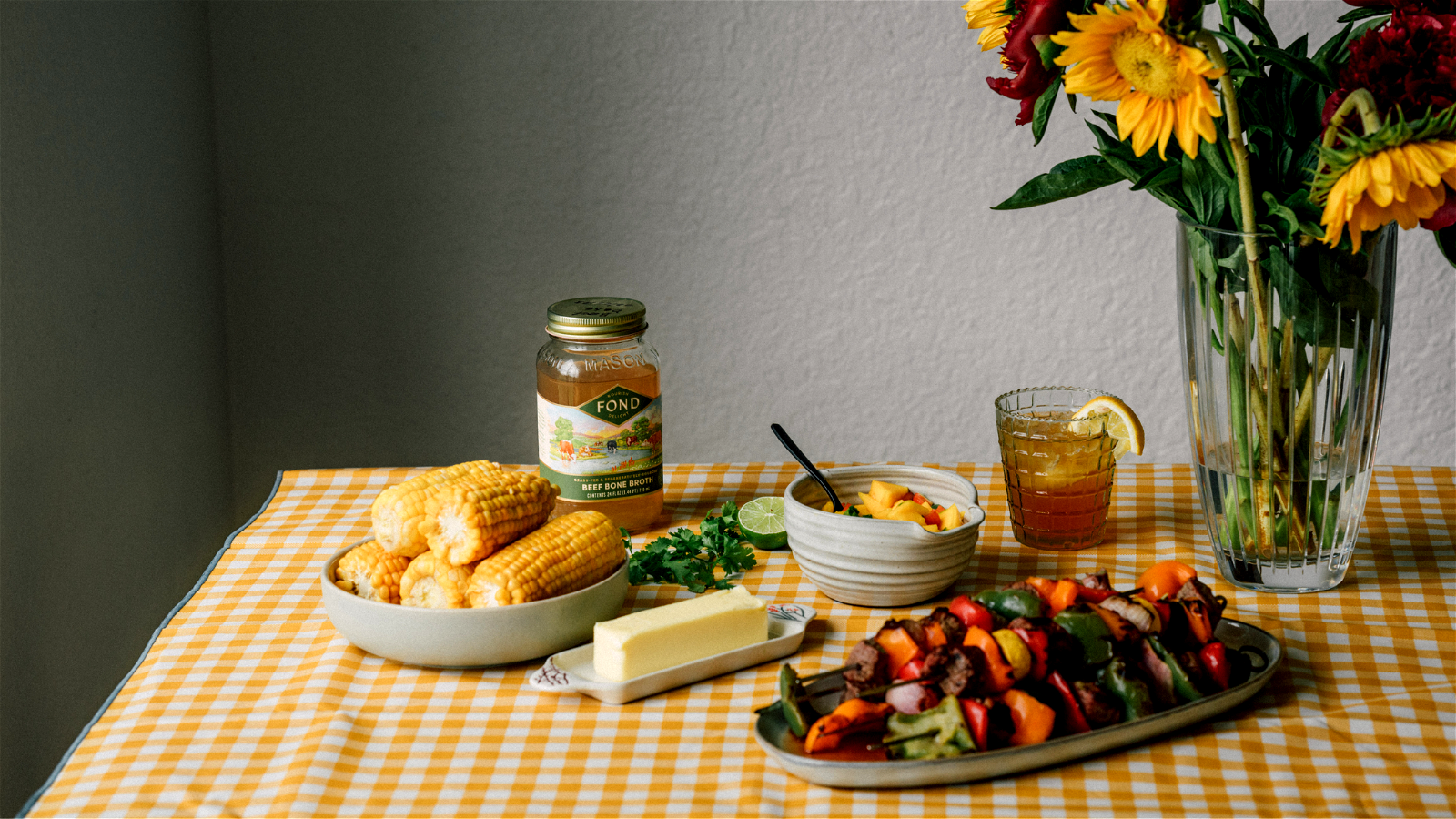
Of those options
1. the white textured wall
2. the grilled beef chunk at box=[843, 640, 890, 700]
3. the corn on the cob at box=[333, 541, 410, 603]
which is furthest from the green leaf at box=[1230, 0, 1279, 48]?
the white textured wall

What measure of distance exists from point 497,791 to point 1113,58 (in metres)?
0.67

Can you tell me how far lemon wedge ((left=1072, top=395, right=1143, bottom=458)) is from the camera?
1.24 m

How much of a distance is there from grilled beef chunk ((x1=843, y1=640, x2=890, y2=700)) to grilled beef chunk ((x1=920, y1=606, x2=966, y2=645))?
0.05 metres

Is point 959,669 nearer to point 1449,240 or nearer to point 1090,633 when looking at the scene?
point 1090,633

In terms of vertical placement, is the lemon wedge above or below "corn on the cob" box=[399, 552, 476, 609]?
above

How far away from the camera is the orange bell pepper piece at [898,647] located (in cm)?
87

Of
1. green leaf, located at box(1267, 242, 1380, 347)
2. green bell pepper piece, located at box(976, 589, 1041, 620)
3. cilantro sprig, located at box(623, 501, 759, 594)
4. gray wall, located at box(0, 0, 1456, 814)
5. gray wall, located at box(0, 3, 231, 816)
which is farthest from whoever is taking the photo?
gray wall, located at box(0, 0, 1456, 814)

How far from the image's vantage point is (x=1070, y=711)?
0.85 metres

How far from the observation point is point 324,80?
2203mm

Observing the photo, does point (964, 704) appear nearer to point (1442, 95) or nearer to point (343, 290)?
point (1442, 95)

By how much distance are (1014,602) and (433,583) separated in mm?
451

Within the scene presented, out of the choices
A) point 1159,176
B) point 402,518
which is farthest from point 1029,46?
point 402,518

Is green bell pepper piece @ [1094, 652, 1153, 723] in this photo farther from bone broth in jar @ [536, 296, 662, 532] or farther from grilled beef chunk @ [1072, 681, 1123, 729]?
bone broth in jar @ [536, 296, 662, 532]

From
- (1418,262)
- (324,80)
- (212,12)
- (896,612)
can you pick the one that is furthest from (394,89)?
(1418,262)
